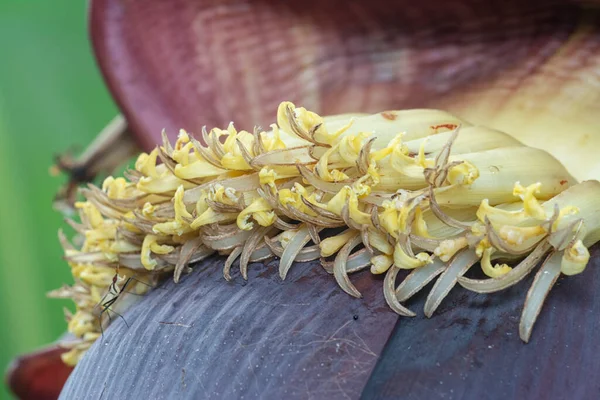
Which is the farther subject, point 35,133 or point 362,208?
point 35,133

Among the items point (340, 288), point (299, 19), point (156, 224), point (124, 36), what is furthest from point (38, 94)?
point (340, 288)

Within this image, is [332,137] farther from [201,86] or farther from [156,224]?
[201,86]

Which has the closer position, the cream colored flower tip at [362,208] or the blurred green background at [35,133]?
the cream colored flower tip at [362,208]

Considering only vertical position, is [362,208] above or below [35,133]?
above

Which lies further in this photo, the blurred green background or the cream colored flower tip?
the blurred green background
